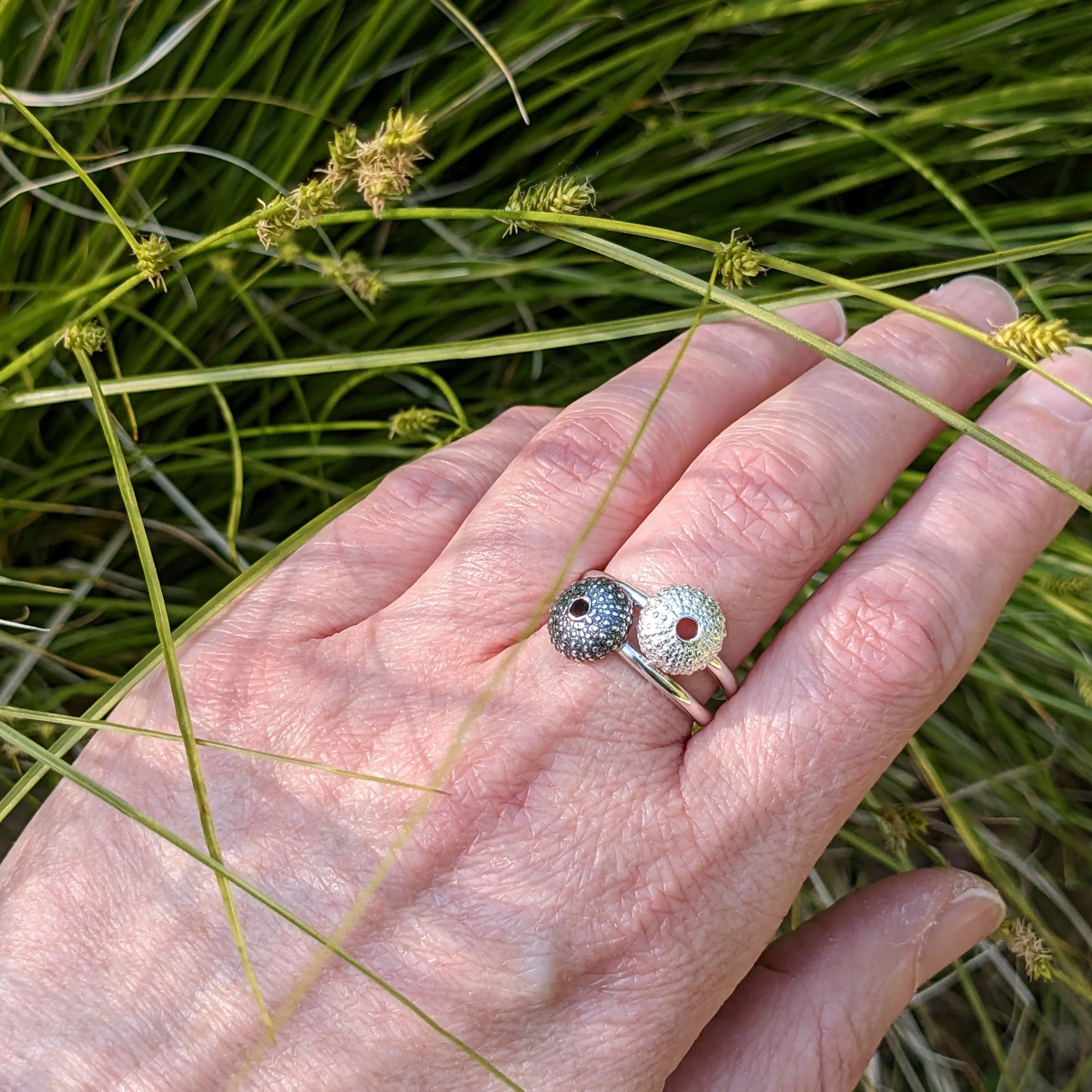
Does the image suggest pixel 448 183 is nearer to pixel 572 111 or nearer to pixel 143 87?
pixel 572 111

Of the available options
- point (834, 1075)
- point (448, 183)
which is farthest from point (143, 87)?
point (834, 1075)

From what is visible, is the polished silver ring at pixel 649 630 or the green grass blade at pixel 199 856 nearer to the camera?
the green grass blade at pixel 199 856

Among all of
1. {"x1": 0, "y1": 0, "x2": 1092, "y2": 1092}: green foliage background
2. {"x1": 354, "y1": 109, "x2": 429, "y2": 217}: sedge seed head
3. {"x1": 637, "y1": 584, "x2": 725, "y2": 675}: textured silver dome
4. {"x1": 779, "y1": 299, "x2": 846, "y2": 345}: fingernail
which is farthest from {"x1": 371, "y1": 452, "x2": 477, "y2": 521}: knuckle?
{"x1": 354, "y1": 109, "x2": 429, "y2": 217}: sedge seed head

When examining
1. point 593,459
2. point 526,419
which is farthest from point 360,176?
point 526,419

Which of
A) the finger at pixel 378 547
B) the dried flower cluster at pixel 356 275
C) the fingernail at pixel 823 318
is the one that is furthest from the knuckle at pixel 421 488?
the fingernail at pixel 823 318

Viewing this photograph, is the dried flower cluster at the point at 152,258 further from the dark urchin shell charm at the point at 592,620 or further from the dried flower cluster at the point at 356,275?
the dark urchin shell charm at the point at 592,620

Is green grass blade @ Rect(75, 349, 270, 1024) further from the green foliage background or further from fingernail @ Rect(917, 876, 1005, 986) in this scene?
fingernail @ Rect(917, 876, 1005, 986)
